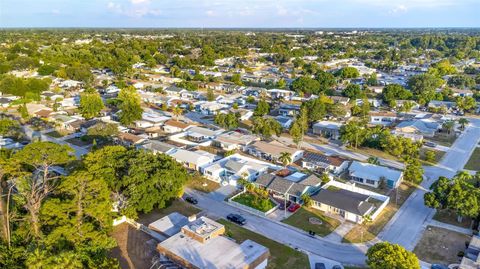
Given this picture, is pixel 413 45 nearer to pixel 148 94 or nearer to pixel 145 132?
pixel 148 94

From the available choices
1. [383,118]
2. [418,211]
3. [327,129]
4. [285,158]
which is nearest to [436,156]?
[327,129]

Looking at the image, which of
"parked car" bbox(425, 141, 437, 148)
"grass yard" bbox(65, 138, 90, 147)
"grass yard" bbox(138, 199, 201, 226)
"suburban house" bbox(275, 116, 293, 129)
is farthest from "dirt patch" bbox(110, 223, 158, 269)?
"parked car" bbox(425, 141, 437, 148)

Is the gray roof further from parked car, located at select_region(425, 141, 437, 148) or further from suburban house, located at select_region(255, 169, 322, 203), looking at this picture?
parked car, located at select_region(425, 141, 437, 148)

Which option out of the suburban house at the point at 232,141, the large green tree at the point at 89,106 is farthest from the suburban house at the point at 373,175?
the large green tree at the point at 89,106

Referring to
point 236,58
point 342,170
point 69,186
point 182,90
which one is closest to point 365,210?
point 342,170

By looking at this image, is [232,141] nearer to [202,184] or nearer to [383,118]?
[202,184]

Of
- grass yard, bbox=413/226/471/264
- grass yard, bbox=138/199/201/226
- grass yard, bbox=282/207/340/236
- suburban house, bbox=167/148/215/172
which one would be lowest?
grass yard, bbox=138/199/201/226
